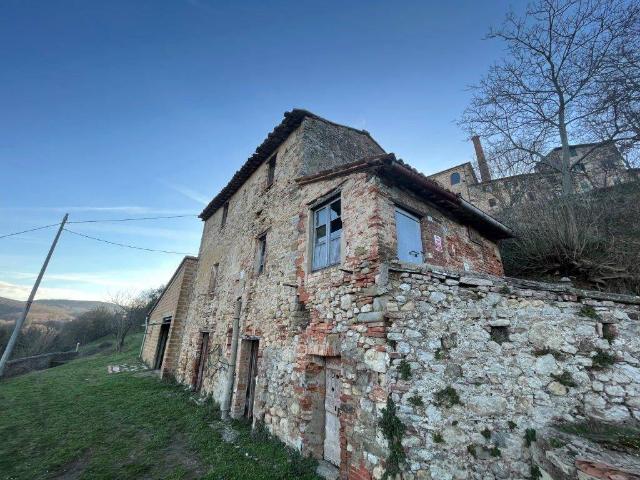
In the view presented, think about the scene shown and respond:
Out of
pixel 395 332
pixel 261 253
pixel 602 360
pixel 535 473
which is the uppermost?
pixel 261 253

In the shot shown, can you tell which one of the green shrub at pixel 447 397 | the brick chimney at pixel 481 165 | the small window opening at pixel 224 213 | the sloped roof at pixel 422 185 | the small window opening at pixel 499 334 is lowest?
the green shrub at pixel 447 397

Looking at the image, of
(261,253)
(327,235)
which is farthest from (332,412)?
(261,253)

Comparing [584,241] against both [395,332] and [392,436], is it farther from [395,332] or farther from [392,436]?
[392,436]

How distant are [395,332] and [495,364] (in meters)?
1.51

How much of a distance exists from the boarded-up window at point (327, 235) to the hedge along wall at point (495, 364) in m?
1.75

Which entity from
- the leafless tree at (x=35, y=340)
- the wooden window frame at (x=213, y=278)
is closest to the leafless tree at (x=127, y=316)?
the leafless tree at (x=35, y=340)

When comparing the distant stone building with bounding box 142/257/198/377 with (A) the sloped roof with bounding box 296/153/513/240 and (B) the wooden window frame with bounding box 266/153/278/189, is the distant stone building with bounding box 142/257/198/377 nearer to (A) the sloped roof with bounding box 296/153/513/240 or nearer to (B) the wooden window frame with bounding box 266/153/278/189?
(B) the wooden window frame with bounding box 266/153/278/189

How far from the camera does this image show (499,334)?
4.16 meters

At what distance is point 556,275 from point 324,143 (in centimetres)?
757

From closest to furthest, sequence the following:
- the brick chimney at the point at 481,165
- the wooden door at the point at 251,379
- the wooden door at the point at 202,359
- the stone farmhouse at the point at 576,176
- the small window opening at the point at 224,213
Result: the wooden door at the point at 251,379 → the stone farmhouse at the point at 576,176 → the wooden door at the point at 202,359 → the small window opening at the point at 224,213 → the brick chimney at the point at 481,165

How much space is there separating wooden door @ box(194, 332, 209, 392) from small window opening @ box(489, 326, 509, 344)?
9.43 m

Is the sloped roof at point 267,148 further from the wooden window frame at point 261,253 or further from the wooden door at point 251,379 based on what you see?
the wooden door at point 251,379

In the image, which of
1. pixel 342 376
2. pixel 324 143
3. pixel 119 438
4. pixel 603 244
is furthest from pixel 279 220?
pixel 603 244

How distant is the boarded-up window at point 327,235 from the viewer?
5848 millimetres
